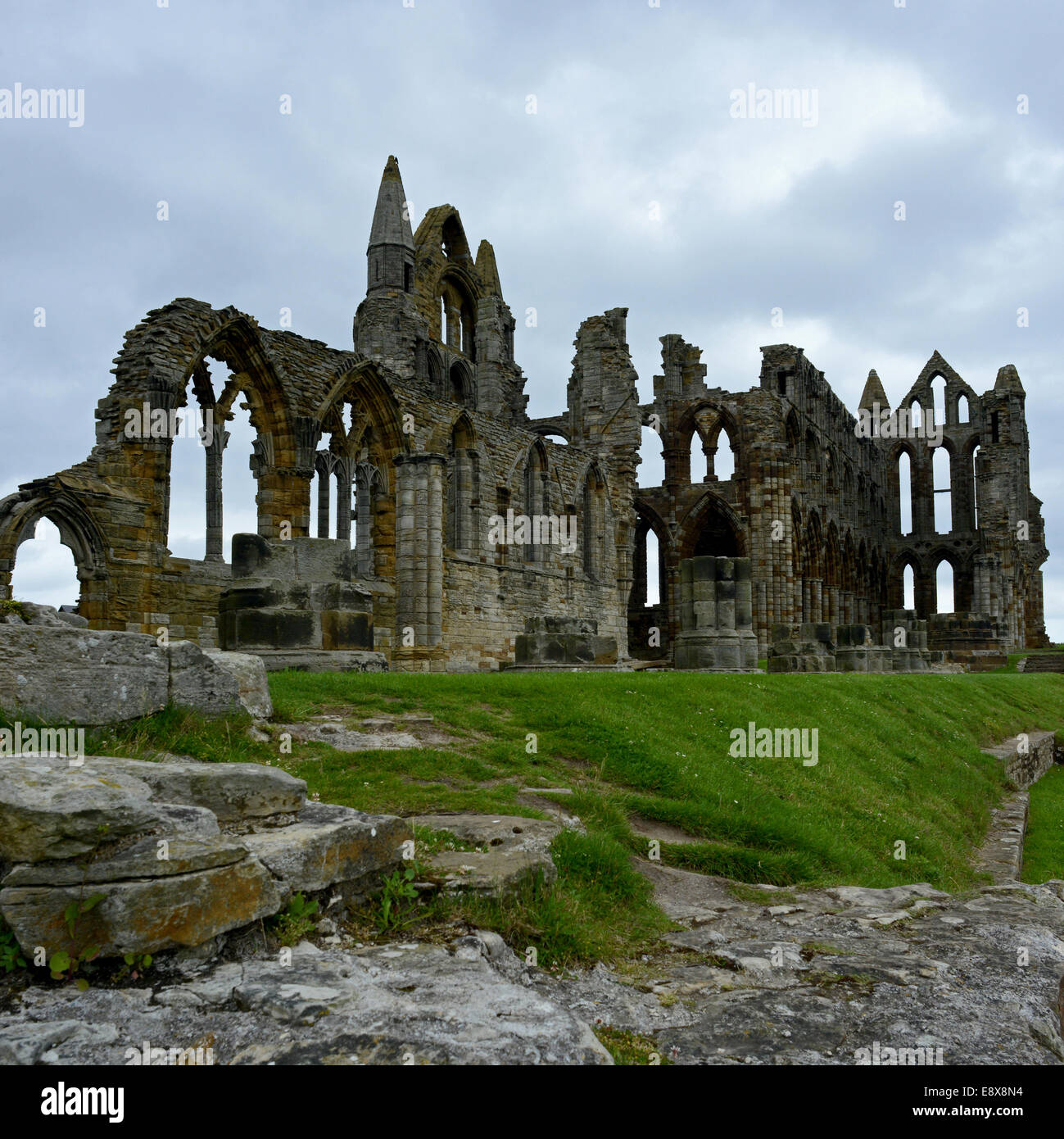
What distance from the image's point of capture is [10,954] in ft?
10.3

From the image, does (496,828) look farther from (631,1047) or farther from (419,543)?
(419,543)

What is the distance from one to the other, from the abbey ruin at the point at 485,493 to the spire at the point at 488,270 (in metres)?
0.10

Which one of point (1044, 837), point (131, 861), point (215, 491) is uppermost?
point (215, 491)

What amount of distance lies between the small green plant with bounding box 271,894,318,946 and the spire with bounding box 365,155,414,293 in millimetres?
29489

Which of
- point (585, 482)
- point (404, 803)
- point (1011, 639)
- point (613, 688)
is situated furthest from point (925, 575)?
point (404, 803)

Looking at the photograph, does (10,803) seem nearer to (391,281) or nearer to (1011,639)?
(391,281)

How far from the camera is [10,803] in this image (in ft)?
10.8

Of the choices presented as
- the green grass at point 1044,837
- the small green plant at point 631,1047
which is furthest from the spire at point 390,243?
the small green plant at point 631,1047

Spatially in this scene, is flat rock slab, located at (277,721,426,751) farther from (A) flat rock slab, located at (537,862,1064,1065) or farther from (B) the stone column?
(B) the stone column

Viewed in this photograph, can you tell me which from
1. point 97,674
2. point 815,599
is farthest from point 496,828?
point 815,599

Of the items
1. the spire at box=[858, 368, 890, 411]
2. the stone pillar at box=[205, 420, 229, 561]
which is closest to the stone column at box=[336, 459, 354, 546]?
the stone pillar at box=[205, 420, 229, 561]

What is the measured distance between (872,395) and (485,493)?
46.0 meters

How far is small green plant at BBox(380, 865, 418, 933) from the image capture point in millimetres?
4039

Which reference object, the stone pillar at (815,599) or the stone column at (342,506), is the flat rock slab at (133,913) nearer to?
the stone column at (342,506)
